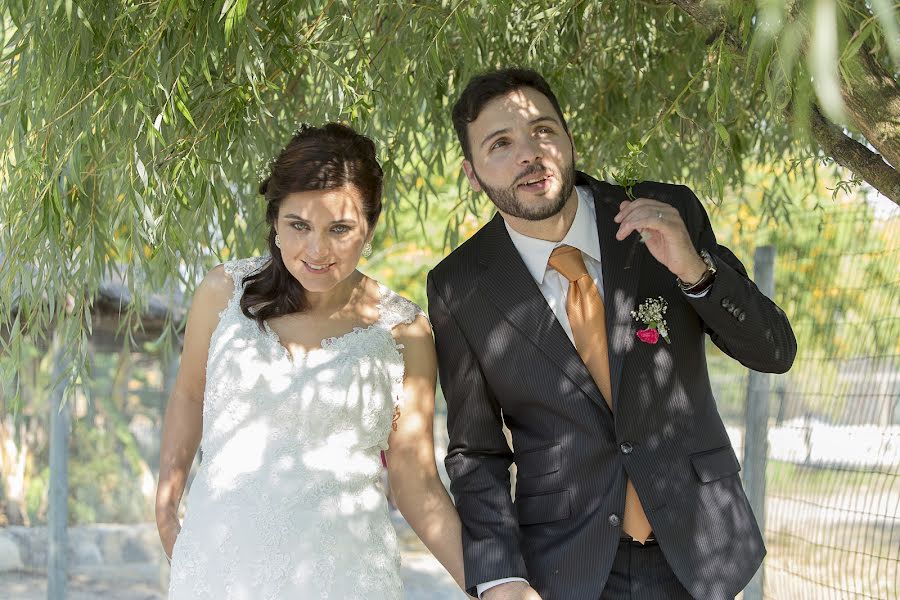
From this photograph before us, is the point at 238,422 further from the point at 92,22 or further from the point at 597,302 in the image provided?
the point at 92,22

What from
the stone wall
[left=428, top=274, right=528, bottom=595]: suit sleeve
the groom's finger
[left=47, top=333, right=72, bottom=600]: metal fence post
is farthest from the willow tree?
the stone wall

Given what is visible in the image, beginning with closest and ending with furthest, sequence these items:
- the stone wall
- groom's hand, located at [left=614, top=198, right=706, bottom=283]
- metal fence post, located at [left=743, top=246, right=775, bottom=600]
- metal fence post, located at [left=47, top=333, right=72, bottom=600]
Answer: groom's hand, located at [left=614, top=198, right=706, bottom=283] < metal fence post, located at [left=743, top=246, right=775, bottom=600] < metal fence post, located at [left=47, top=333, right=72, bottom=600] < the stone wall

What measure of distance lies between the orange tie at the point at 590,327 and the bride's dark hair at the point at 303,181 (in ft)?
1.51

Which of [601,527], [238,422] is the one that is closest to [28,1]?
[238,422]

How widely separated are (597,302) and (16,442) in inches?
163

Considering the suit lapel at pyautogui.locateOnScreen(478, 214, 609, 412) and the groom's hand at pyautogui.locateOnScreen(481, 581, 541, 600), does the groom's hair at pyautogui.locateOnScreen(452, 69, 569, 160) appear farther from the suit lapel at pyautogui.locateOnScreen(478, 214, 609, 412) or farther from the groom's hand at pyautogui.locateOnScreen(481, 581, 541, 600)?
the groom's hand at pyautogui.locateOnScreen(481, 581, 541, 600)

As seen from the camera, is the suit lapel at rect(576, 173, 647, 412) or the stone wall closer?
the suit lapel at rect(576, 173, 647, 412)

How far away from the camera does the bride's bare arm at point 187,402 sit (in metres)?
2.52

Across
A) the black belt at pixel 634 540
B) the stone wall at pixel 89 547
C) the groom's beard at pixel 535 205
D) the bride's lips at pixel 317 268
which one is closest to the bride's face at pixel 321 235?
the bride's lips at pixel 317 268

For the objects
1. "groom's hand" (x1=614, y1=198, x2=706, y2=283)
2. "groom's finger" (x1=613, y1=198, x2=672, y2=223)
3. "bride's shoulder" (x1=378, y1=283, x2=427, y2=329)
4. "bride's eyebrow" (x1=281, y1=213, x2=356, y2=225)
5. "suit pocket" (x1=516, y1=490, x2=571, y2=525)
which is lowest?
"suit pocket" (x1=516, y1=490, x2=571, y2=525)

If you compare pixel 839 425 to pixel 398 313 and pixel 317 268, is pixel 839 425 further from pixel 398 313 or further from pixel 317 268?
pixel 317 268

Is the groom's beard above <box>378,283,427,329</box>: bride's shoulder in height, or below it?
above

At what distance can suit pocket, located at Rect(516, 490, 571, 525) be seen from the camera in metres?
2.22

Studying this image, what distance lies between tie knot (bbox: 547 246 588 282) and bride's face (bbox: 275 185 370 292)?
0.42 m
